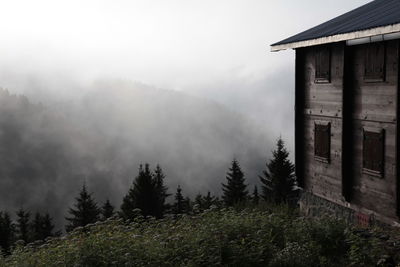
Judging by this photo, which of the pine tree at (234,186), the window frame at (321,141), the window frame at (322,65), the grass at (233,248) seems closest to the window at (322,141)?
the window frame at (321,141)

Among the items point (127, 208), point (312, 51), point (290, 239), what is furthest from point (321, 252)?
point (127, 208)

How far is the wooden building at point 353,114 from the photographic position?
47.3 ft

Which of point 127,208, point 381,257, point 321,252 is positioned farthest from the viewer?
point 127,208

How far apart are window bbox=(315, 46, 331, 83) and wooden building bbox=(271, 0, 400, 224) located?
0.04 metres

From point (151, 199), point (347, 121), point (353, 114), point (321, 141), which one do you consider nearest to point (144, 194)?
point (151, 199)

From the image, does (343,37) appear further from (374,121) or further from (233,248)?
(233,248)

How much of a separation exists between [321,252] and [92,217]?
133 feet

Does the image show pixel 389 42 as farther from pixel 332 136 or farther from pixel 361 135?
pixel 332 136

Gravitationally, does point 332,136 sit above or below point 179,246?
above

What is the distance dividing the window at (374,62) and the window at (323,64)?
2290 millimetres

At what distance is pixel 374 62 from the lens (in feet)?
49.7

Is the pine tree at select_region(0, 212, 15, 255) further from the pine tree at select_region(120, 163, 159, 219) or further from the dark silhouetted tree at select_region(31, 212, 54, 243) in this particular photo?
the pine tree at select_region(120, 163, 159, 219)

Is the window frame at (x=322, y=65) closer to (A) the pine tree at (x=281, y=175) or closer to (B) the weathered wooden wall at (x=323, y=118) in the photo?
(B) the weathered wooden wall at (x=323, y=118)

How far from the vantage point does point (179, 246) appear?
1215 centimetres
